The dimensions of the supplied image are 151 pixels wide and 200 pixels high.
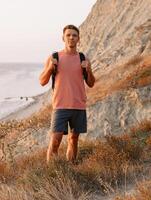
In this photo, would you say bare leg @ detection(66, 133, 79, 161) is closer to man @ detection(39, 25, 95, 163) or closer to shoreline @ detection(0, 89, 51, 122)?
man @ detection(39, 25, 95, 163)

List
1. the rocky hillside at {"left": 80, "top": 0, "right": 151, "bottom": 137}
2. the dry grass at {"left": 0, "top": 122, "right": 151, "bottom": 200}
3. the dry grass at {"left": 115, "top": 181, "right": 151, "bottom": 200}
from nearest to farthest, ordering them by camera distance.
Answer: the dry grass at {"left": 115, "top": 181, "right": 151, "bottom": 200} → the dry grass at {"left": 0, "top": 122, "right": 151, "bottom": 200} → the rocky hillside at {"left": 80, "top": 0, "right": 151, "bottom": 137}

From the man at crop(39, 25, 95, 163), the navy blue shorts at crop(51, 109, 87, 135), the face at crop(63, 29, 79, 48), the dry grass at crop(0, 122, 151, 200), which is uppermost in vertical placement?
the face at crop(63, 29, 79, 48)

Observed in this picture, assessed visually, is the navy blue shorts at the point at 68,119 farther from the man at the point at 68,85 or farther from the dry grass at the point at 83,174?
the dry grass at the point at 83,174

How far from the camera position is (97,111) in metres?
14.2

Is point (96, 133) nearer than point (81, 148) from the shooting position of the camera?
No

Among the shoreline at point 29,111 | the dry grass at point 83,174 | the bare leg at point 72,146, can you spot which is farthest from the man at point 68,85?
the shoreline at point 29,111

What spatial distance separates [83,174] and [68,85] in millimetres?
1353

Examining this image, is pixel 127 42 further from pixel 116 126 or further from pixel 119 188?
pixel 119 188

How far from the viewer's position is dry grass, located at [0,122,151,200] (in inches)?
224

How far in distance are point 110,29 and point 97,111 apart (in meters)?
18.3

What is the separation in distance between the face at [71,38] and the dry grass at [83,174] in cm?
151

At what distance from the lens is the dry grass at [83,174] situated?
5.70m

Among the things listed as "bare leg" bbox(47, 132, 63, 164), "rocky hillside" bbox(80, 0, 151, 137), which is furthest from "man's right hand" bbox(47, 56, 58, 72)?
"rocky hillside" bbox(80, 0, 151, 137)

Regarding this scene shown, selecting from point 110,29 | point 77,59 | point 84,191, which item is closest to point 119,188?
point 84,191
